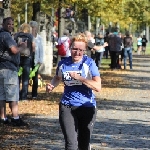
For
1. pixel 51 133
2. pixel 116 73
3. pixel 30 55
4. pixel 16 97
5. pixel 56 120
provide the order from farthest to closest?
pixel 116 73, pixel 30 55, pixel 56 120, pixel 16 97, pixel 51 133

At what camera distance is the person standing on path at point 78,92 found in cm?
736

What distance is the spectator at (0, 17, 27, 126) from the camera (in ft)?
37.6

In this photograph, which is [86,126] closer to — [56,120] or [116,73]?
[56,120]

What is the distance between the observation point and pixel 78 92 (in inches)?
294

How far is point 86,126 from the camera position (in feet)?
24.8

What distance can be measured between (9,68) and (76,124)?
14.1 ft

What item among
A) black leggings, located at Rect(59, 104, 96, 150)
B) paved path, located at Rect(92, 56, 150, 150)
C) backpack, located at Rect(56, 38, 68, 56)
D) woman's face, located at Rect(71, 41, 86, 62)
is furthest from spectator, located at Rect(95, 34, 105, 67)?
woman's face, located at Rect(71, 41, 86, 62)

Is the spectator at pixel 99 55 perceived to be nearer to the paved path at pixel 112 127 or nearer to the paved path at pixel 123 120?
the paved path at pixel 123 120

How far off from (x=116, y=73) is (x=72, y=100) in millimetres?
21461

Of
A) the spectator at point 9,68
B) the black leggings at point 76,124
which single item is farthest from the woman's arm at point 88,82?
the spectator at point 9,68

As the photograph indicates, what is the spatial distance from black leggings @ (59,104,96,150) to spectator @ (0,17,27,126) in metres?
4.07

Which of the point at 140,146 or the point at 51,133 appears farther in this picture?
the point at 51,133

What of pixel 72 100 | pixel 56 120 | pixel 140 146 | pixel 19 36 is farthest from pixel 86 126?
pixel 19 36

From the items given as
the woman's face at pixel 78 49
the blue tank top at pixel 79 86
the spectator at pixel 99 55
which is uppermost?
the woman's face at pixel 78 49
